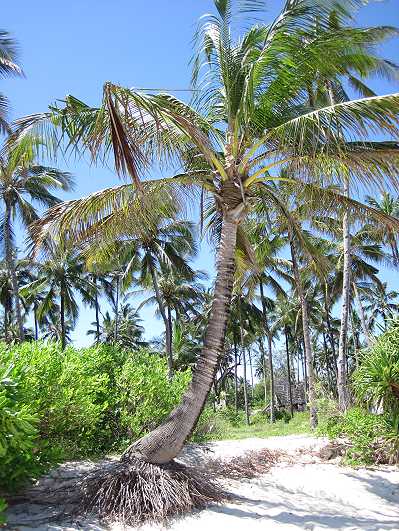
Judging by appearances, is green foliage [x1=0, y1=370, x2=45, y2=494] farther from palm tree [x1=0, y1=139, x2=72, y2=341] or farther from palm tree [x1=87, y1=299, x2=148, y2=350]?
palm tree [x1=87, y1=299, x2=148, y2=350]

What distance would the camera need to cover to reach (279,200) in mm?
8758

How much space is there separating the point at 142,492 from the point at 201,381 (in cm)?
173

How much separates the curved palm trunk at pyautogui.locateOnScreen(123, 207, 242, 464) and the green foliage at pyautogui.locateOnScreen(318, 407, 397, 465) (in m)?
4.33

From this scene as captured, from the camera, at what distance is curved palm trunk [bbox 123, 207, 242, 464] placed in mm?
7047

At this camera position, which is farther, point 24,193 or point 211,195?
point 24,193

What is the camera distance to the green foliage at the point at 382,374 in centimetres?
910

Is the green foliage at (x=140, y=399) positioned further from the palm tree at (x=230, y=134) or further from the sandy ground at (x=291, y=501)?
the palm tree at (x=230, y=134)

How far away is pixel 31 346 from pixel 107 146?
322 centimetres

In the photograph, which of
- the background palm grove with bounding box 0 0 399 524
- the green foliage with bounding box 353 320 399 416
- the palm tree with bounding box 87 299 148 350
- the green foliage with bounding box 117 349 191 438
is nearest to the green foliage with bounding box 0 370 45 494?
the background palm grove with bounding box 0 0 399 524

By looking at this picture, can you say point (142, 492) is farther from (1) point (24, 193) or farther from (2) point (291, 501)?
(1) point (24, 193)

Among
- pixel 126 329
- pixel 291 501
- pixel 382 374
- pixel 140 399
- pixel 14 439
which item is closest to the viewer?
pixel 14 439

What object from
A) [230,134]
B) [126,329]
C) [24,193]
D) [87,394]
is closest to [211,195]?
[230,134]

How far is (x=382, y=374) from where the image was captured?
30.0 feet

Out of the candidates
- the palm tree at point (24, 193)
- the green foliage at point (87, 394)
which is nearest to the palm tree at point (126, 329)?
the palm tree at point (24, 193)
